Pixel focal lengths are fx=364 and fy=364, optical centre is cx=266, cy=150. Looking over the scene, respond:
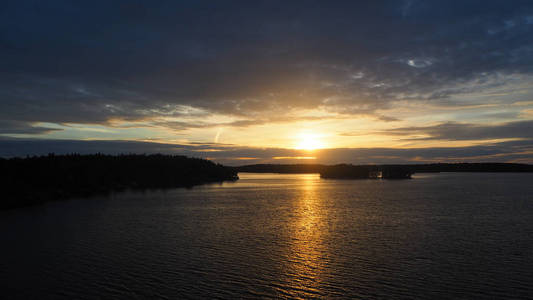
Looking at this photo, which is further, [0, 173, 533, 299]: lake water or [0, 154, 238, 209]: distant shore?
[0, 154, 238, 209]: distant shore

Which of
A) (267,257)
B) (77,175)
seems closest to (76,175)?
(77,175)

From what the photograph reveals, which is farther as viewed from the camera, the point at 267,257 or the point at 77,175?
the point at 77,175

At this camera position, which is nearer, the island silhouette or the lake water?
the lake water

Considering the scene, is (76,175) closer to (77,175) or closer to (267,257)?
(77,175)

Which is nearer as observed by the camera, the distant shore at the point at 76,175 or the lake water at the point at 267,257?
the lake water at the point at 267,257

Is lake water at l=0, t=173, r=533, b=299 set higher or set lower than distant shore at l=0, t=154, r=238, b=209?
lower

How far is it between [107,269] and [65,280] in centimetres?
289

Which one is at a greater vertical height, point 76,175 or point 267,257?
point 76,175

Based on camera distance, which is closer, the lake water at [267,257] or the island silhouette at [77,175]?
the lake water at [267,257]

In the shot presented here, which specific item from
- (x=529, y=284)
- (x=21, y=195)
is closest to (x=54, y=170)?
(x=21, y=195)

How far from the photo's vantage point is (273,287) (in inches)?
876

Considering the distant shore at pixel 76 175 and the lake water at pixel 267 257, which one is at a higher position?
the distant shore at pixel 76 175

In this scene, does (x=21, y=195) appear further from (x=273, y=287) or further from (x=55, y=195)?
(x=273, y=287)

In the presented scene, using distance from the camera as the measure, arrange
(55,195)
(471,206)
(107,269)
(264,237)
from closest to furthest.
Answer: (107,269), (264,237), (471,206), (55,195)
